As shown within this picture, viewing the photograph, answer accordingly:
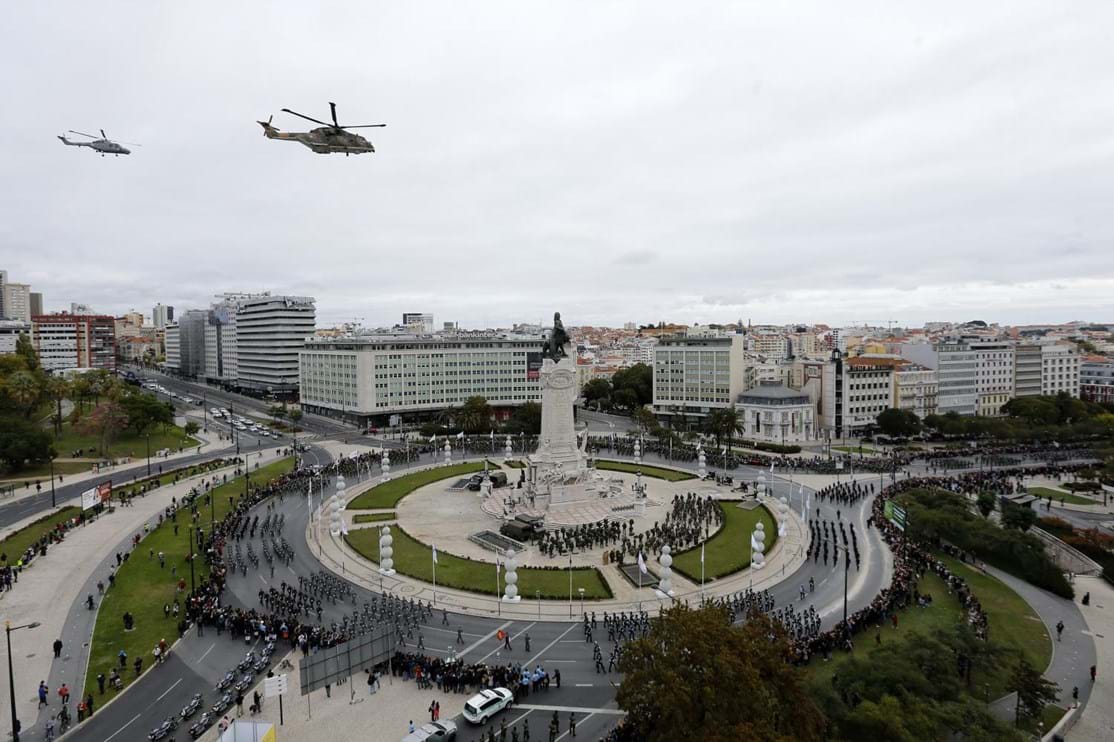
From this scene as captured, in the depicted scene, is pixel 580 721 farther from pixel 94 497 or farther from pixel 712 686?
pixel 94 497

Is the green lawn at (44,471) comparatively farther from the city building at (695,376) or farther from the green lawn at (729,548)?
the city building at (695,376)

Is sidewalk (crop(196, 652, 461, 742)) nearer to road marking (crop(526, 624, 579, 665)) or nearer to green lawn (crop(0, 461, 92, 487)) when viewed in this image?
road marking (crop(526, 624, 579, 665))

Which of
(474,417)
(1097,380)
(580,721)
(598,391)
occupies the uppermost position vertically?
(1097,380)

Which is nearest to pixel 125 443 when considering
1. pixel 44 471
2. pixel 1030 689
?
pixel 44 471

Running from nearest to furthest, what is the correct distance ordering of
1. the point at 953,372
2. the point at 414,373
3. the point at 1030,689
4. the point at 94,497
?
the point at 1030,689 < the point at 94,497 < the point at 953,372 < the point at 414,373

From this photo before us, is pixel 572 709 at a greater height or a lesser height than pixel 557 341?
lesser

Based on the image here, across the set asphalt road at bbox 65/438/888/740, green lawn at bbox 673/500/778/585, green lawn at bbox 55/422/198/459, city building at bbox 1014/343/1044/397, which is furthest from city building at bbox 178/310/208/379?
city building at bbox 1014/343/1044/397
